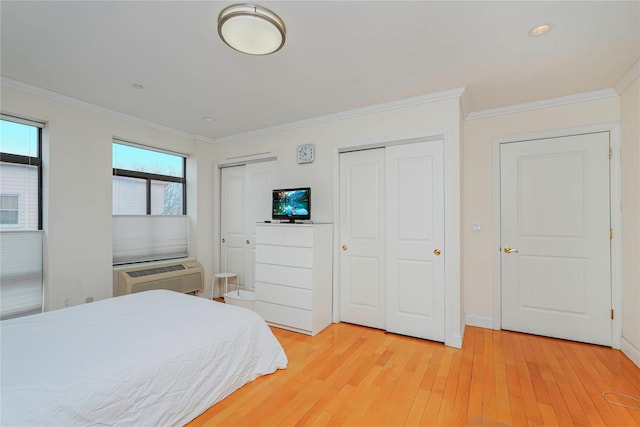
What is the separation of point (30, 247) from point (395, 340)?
12.5 feet

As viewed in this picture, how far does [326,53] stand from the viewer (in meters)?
2.17

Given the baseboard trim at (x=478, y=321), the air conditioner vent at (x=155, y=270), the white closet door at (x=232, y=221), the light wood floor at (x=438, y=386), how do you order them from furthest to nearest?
the white closet door at (x=232, y=221), the air conditioner vent at (x=155, y=270), the baseboard trim at (x=478, y=321), the light wood floor at (x=438, y=386)

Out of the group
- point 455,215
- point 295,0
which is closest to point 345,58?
point 295,0

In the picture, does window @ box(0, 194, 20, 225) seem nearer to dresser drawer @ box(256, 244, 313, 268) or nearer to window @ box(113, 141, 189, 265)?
window @ box(113, 141, 189, 265)

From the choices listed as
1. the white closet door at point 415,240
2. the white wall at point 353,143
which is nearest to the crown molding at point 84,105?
the white wall at point 353,143

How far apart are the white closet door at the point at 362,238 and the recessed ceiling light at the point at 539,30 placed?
1590 mm

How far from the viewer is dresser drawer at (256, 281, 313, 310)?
10.1 feet

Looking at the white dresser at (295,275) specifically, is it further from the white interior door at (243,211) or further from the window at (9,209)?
the window at (9,209)

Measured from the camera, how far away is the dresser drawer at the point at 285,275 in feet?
10.2

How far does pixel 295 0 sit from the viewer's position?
1.65 meters

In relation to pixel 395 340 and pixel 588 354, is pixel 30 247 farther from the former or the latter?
pixel 588 354

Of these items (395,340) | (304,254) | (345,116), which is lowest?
(395,340)

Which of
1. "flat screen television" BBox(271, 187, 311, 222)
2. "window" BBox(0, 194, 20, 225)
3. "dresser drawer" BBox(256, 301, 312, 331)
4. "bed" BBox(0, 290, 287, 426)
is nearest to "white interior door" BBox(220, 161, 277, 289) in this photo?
"flat screen television" BBox(271, 187, 311, 222)

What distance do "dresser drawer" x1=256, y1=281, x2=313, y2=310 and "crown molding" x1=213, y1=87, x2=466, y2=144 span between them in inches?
81.3
